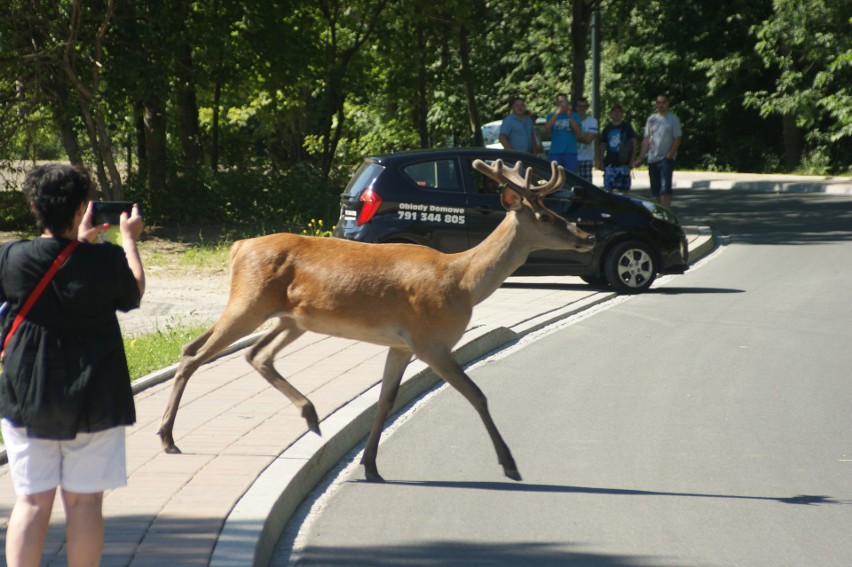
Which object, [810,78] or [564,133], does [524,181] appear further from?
[810,78]

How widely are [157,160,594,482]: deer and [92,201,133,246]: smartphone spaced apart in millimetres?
2255

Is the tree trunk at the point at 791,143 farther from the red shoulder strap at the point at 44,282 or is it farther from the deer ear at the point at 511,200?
the red shoulder strap at the point at 44,282

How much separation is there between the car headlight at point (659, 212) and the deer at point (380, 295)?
7.68 meters

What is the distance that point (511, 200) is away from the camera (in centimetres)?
762

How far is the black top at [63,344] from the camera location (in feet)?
14.0

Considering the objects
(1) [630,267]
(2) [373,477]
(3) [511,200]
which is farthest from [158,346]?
(1) [630,267]

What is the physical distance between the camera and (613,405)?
8.61 meters

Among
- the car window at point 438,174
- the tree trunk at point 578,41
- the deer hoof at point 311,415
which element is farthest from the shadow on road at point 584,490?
the tree trunk at point 578,41

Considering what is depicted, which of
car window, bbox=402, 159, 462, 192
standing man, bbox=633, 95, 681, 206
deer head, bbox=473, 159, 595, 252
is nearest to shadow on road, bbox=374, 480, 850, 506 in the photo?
deer head, bbox=473, 159, 595, 252

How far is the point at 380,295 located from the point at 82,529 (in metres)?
2.85

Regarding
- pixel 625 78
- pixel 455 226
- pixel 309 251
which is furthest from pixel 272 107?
pixel 309 251

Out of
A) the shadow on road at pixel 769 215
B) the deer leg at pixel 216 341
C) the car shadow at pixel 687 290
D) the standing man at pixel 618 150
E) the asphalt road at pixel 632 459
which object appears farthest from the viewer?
the shadow on road at pixel 769 215

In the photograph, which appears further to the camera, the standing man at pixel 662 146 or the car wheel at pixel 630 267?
the standing man at pixel 662 146

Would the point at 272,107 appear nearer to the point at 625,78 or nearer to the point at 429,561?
the point at 625,78
